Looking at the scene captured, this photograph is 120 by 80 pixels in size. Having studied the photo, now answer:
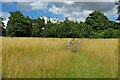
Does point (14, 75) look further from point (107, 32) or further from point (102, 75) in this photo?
point (107, 32)

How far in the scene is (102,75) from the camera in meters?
6.82

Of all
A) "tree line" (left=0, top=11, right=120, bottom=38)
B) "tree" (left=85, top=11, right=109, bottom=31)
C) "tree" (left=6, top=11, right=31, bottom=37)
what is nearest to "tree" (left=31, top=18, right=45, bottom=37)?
"tree line" (left=0, top=11, right=120, bottom=38)

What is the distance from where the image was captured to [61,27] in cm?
5481

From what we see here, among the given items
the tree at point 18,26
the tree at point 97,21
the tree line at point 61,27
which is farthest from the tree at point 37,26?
the tree at point 97,21

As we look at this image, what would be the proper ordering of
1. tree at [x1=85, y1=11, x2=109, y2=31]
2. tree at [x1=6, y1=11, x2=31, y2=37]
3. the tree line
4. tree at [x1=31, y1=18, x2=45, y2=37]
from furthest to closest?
tree at [x1=85, y1=11, x2=109, y2=31], tree at [x1=6, y1=11, x2=31, y2=37], tree at [x1=31, y1=18, x2=45, y2=37], the tree line

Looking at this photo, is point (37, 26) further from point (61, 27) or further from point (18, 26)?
point (61, 27)

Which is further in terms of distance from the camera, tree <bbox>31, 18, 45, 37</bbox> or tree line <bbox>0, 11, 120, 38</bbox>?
tree <bbox>31, 18, 45, 37</bbox>

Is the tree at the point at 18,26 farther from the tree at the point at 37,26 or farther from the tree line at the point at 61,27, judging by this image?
the tree at the point at 37,26

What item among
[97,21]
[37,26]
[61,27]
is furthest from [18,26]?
[97,21]

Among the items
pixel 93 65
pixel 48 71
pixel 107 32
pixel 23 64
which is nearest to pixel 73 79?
pixel 48 71

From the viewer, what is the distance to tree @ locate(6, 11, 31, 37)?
209 ft

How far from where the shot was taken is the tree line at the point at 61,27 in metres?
54.7

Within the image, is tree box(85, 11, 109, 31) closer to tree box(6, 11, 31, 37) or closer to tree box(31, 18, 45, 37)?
tree box(31, 18, 45, 37)

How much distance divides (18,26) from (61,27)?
49.0 feet
